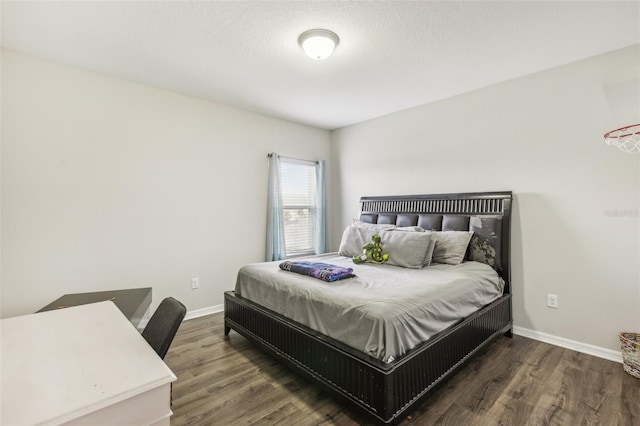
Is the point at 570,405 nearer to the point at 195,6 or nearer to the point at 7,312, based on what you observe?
the point at 195,6

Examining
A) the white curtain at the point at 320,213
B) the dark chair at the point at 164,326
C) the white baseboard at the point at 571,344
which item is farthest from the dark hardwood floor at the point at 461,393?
the white curtain at the point at 320,213

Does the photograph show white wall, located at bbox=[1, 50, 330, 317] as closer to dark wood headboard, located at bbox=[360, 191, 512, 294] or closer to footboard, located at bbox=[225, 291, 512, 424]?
footboard, located at bbox=[225, 291, 512, 424]

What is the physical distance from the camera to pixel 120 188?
2.98m

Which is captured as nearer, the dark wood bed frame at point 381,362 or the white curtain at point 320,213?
the dark wood bed frame at point 381,362

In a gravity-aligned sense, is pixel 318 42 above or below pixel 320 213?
above

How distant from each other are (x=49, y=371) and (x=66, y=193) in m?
2.35

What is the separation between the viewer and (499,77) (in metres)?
2.96

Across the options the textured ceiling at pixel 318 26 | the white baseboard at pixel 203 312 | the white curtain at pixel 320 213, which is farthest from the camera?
the white curtain at pixel 320 213

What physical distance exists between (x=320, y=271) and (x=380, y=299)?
2.13 feet

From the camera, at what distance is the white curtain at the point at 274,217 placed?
4035 millimetres

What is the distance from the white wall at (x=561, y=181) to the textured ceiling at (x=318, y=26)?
0.22m

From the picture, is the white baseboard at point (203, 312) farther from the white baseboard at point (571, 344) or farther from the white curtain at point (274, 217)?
the white baseboard at point (571, 344)

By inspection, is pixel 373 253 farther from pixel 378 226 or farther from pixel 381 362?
pixel 381 362

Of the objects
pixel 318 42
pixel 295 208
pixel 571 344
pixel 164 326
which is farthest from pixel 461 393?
pixel 295 208
